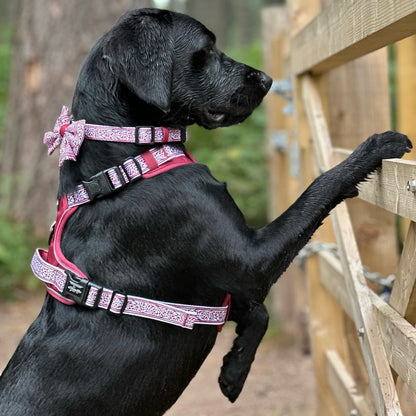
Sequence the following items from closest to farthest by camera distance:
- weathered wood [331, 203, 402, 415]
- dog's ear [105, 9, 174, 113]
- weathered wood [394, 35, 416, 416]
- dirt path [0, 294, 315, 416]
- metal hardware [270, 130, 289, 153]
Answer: weathered wood [331, 203, 402, 415] → dog's ear [105, 9, 174, 113] → weathered wood [394, 35, 416, 416] → dirt path [0, 294, 315, 416] → metal hardware [270, 130, 289, 153]

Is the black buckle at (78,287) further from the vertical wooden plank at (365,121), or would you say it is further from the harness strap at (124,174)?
the vertical wooden plank at (365,121)

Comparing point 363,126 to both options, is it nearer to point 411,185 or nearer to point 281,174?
point 411,185

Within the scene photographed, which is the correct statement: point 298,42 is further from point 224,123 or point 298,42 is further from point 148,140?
point 148,140

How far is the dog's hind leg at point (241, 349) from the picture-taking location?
296cm

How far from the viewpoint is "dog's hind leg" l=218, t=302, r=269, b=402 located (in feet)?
9.72

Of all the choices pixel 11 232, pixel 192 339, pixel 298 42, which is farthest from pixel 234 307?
pixel 11 232

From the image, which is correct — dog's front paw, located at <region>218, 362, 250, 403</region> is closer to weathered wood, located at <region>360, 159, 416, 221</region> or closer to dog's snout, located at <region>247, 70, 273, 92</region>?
weathered wood, located at <region>360, 159, 416, 221</region>

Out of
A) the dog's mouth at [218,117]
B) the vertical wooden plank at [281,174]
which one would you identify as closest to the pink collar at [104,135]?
the dog's mouth at [218,117]

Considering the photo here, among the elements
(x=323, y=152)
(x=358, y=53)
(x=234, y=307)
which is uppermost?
(x=358, y=53)

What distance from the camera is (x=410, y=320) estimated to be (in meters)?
2.42

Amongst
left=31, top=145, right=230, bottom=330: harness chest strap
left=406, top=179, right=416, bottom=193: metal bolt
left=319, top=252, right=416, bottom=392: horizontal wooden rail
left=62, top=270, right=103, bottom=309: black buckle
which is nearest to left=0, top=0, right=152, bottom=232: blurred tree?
left=31, top=145, right=230, bottom=330: harness chest strap

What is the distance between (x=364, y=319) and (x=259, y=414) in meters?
2.71

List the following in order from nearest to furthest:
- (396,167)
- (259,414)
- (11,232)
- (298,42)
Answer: (396,167), (298,42), (259,414), (11,232)

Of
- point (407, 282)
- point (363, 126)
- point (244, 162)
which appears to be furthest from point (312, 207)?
point (244, 162)
